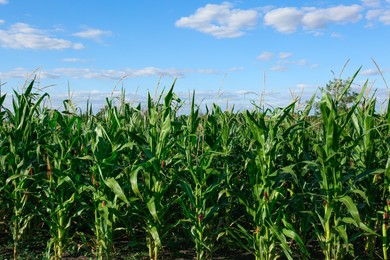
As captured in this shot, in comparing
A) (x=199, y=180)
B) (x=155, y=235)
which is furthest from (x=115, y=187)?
(x=199, y=180)

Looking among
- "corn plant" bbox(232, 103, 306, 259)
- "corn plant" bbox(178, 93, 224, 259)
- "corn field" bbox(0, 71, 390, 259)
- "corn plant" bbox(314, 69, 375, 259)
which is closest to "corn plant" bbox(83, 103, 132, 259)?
"corn field" bbox(0, 71, 390, 259)

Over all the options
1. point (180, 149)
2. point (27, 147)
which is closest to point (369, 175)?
point (180, 149)

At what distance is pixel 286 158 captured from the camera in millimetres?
4938

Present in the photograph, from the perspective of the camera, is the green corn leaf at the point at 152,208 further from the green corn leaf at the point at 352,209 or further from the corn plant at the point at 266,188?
the green corn leaf at the point at 352,209

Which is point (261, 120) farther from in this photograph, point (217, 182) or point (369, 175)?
point (369, 175)

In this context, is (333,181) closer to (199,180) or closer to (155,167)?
(199,180)

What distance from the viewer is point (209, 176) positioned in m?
4.68

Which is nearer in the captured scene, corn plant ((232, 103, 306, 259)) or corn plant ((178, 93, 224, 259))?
corn plant ((232, 103, 306, 259))

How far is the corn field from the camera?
414cm

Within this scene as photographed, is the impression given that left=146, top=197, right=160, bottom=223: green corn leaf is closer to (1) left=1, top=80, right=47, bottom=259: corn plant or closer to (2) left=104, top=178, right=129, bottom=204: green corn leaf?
(2) left=104, top=178, right=129, bottom=204: green corn leaf

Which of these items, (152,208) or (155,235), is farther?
(155,235)

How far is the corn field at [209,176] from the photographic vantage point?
13.6 ft

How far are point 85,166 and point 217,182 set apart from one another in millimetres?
1629

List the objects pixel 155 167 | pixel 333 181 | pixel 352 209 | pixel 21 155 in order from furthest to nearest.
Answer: pixel 21 155 < pixel 155 167 < pixel 333 181 < pixel 352 209
